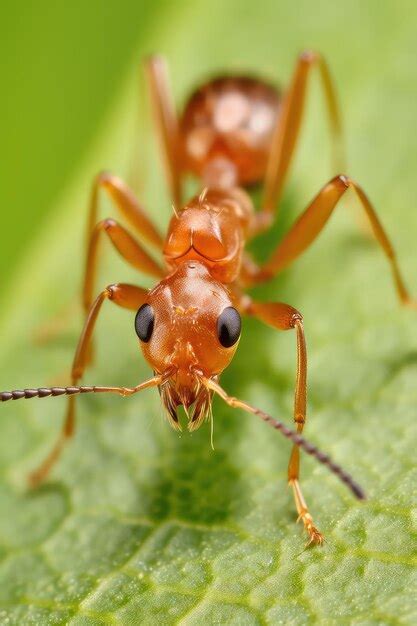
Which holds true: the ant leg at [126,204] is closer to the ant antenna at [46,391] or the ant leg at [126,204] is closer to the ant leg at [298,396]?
the ant leg at [298,396]

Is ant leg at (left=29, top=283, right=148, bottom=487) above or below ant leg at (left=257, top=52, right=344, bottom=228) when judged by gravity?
below

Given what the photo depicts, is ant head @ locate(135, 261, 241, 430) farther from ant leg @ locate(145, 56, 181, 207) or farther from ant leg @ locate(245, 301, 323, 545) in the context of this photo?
ant leg @ locate(145, 56, 181, 207)

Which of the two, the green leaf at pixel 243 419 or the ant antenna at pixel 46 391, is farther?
the ant antenna at pixel 46 391

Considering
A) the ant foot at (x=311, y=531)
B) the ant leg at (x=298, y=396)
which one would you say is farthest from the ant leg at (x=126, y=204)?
the ant foot at (x=311, y=531)

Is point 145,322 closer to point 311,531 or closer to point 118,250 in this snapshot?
point 118,250

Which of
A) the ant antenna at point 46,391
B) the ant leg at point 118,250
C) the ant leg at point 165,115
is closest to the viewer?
the ant antenna at point 46,391

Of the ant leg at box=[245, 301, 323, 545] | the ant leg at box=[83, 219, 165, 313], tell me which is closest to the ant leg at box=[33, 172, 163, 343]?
the ant leg at box=[83, 219, 165, 313]

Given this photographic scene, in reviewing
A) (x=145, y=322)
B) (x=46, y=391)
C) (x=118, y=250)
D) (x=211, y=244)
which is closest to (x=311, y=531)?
(x=145, y=322)

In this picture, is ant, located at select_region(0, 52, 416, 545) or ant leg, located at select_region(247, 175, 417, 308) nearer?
ant, located at select_region(0, 52, 416, 545)

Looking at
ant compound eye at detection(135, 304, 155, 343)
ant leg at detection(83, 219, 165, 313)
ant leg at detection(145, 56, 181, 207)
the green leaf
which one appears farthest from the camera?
ant leg at detection(145, 56, 181, 207)

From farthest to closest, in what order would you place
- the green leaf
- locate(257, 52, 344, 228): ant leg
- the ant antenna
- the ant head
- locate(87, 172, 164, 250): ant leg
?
locate(257, 52, 344, 228): ant leg → locate(87, 172, 164, 250): ant leg → the ant head → the ant antenna → the green leaf
